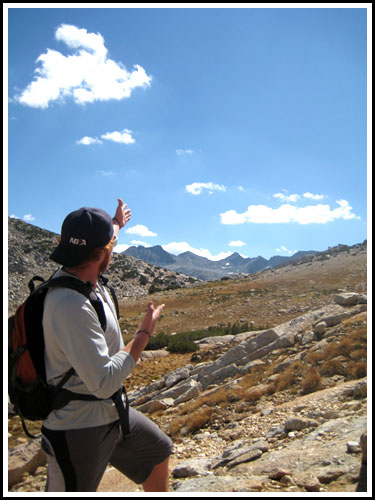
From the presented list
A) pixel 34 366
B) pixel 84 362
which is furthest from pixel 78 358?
pixel 34 366

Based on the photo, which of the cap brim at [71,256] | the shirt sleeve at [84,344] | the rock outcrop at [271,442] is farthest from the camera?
the rock outcrop at [271,442]

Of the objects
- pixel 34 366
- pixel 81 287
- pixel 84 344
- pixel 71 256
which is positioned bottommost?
pixel 34 366

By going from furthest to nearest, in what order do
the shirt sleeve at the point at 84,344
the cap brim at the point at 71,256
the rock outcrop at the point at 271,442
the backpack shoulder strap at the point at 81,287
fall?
the rock outcrop at the point at 271,442 → the cap brim at the point at 71,256 → the backpack shoulder strap at the point at 81,287 → the shirt sleeve at the point at 84,344

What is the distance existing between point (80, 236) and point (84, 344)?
2.21 feet

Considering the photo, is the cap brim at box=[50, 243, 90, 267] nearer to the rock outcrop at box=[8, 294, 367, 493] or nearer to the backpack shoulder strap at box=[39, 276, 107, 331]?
the backpack shoulder strap at box=[39, 276, 107, 331]

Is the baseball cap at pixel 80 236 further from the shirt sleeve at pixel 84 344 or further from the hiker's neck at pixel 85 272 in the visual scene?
the shirt sleeve at pixel 84 344

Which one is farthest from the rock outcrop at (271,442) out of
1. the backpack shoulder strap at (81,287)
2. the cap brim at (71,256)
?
the cap brim at (71,256)

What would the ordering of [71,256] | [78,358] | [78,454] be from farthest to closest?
[71,256], [78,454], [78,358]

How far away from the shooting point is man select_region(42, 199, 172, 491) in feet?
7.20

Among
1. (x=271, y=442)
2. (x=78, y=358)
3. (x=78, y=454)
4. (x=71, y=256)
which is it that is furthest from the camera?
(x=271, y=442)

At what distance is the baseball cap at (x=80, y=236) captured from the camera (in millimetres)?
2439

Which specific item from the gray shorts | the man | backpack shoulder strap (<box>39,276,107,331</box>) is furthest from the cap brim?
the gray shorts

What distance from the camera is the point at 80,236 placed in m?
2.44

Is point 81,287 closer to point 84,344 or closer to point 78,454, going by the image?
point 84,344
